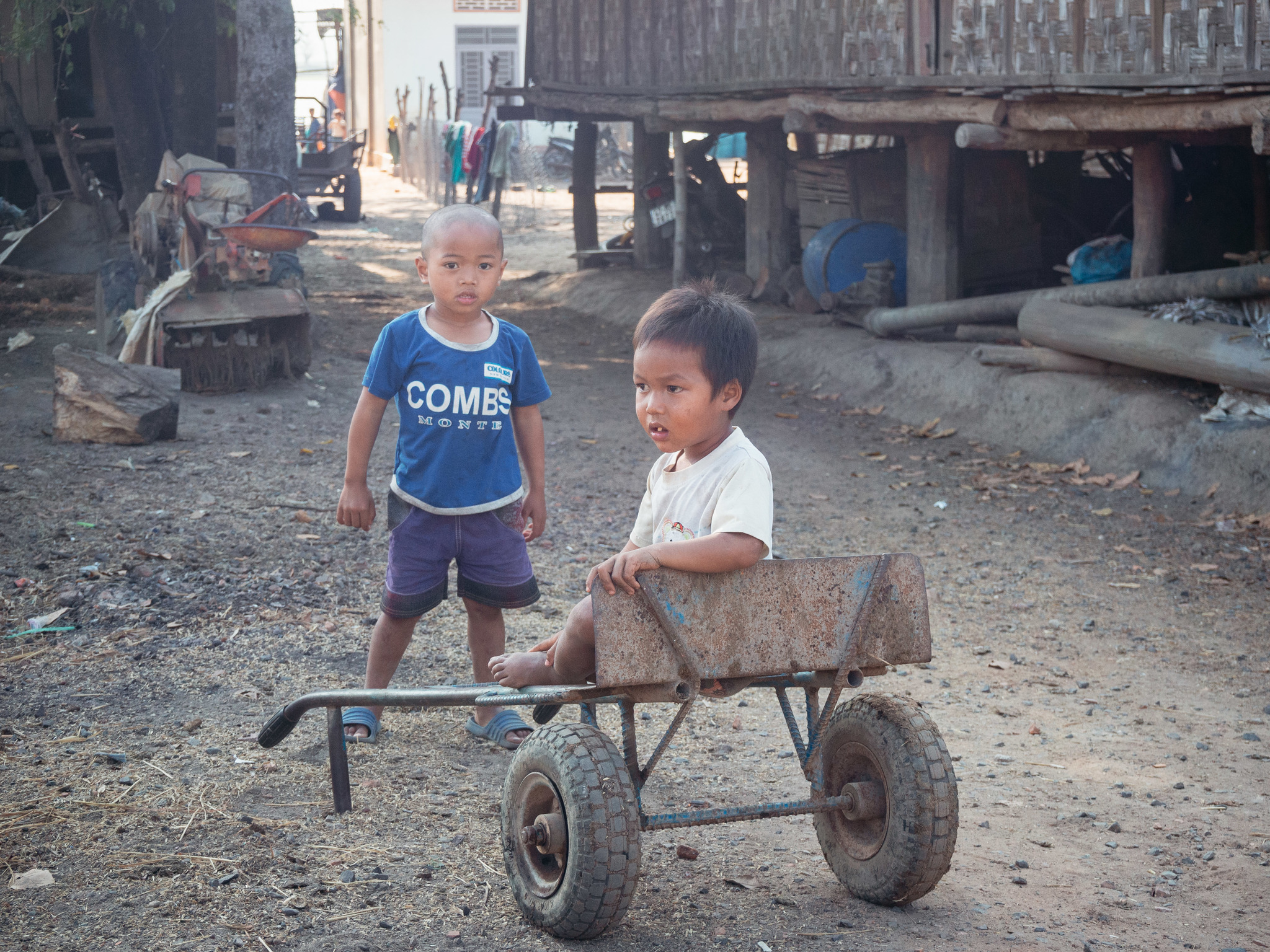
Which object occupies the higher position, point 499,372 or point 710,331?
point 710,331

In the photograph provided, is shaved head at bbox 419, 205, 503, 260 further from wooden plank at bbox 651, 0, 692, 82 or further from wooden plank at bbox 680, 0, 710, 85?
wooden plank at bbox 651, 0, 692, 82

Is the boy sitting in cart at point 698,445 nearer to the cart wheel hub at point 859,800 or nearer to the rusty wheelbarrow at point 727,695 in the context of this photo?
the rusty wheelbarrow at point 727,695

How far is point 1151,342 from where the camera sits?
7.34m

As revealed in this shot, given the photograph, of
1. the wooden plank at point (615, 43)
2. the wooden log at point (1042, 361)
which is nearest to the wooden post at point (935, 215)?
the wooden log at point (1042, 361)

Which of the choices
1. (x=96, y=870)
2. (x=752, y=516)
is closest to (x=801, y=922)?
(x=752, y=516)

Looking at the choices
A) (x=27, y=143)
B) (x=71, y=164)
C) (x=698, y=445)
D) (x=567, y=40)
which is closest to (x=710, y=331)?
(x=698, y=445)

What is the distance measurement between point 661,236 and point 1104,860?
42.5 feet

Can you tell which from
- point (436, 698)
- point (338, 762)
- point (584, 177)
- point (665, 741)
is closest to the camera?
point (665, 741)

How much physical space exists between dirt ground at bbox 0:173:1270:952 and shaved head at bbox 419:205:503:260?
1.56 meters

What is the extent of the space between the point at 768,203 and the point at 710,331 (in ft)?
34.6

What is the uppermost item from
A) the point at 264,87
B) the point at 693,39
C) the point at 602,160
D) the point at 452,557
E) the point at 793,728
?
the point at 602,160

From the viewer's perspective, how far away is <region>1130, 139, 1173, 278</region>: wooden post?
26.9ft

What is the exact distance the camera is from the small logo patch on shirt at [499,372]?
11.3 feet

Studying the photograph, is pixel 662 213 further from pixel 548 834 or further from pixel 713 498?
pixel 548 834
